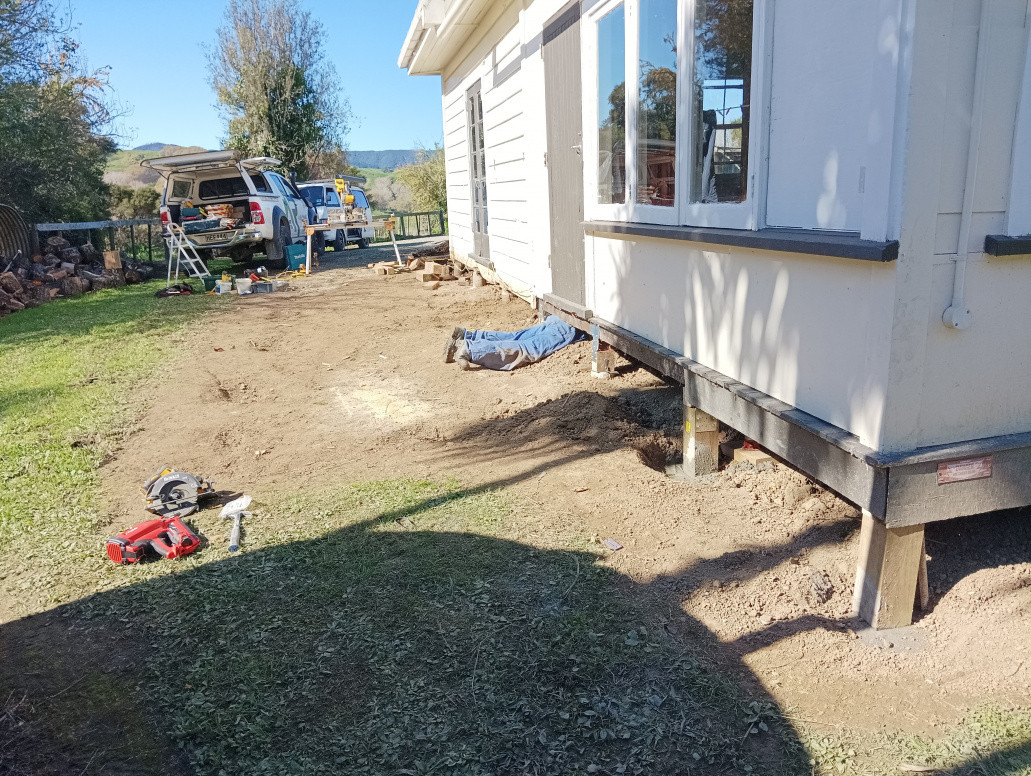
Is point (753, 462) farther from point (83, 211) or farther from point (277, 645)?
point (83, 211)

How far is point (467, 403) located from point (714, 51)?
313 cm

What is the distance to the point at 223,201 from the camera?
49.3ft

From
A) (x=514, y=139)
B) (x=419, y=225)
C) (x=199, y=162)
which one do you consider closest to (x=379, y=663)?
(x=514, y=139)

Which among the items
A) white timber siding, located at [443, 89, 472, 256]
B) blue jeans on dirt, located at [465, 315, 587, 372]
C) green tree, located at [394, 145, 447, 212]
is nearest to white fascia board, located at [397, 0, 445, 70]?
white timber siding, located at [443, 89, 472, 256]

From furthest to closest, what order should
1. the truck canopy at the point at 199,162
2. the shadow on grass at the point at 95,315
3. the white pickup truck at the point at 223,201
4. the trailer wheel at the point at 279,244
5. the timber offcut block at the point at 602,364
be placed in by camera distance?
the trailer wheel at the point at 279,244 < the white pickup truck at the point at 223,201 < the truck canopy at the point at 199,162 < the shadow on grass at the point at 95,315 < the timber offcut block at the point at 602,364

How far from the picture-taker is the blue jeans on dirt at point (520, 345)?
22.4ft

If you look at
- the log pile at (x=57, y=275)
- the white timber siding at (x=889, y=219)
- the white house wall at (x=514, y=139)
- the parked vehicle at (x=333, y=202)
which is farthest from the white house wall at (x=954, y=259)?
the parked vehicle at (x=333, y=202)

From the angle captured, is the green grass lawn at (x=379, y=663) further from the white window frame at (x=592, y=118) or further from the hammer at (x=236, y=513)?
the white window frame at (x=592, y=118)

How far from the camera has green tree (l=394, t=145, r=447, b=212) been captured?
115ft

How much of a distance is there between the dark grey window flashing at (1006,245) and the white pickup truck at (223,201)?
13.9m

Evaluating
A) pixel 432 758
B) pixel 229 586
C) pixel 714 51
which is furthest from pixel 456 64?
pixel 432 758

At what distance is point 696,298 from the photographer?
4.14 metres

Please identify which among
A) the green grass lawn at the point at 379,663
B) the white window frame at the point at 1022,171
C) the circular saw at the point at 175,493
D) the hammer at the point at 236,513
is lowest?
the green grass lawn at the point at 379,663

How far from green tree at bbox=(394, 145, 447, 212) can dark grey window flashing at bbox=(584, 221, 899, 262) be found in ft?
103
